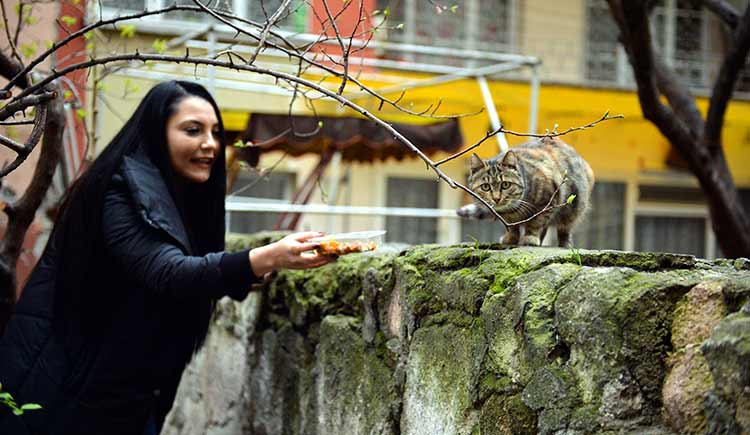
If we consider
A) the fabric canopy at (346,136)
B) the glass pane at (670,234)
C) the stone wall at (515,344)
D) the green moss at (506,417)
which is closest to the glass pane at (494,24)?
the glass pane at (670,234)

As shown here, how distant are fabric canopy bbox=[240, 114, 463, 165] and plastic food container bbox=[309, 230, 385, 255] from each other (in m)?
3.82

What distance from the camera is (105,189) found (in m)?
3.11

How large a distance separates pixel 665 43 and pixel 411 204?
4.49 m

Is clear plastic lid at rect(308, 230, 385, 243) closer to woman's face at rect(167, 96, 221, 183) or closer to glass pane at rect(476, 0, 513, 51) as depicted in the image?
woman's face at rect(167, 96, 221, 183)

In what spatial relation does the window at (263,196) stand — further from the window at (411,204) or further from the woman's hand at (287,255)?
the woman's hand at (287,255)

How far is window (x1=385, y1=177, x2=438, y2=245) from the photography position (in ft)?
44.2

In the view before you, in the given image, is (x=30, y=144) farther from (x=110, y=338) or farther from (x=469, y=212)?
(x=469, y=212)

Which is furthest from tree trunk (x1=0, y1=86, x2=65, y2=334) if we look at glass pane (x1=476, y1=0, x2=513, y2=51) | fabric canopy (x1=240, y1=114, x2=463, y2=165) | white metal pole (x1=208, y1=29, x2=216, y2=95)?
glass pane (x1=476, y1=0, x2=513, y2=51)

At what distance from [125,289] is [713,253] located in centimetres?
1351

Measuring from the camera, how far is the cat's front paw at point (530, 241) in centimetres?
303

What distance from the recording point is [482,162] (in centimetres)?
311

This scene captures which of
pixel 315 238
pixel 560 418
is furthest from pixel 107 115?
pixel 560 418

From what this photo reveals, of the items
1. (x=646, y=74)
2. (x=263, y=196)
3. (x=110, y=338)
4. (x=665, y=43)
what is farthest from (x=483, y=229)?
(x=110, y=338)

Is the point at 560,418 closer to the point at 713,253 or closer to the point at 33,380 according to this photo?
the point at 33,380
